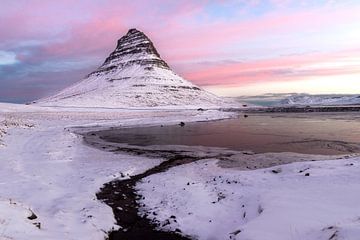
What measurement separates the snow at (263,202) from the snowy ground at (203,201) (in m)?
0.03

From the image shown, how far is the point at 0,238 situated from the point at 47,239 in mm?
1503

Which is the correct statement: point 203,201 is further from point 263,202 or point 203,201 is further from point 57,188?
point 57,188

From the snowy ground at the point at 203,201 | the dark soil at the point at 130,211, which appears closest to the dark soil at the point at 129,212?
the dark soil at the point at 130,211

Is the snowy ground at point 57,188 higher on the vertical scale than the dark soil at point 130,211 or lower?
higher

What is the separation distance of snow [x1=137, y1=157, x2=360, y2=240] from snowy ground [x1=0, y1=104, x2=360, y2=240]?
3 cm

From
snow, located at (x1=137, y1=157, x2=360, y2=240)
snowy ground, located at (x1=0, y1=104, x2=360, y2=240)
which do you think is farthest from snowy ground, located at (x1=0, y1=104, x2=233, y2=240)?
snow, located at (x1=137, y1=157, x2=360, y2=240)

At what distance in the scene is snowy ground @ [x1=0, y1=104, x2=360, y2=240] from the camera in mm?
10305

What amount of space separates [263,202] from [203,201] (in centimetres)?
253

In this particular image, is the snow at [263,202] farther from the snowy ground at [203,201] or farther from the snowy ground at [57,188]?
the snowy ground at [57,188]

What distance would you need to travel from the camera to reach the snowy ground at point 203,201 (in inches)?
406

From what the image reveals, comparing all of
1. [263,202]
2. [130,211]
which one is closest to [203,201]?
[263,202]

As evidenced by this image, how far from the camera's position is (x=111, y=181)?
18.5 metres

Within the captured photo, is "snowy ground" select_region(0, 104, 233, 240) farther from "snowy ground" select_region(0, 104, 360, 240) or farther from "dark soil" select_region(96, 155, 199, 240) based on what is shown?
"dark soil" select_region(96, 155, 199, 240)

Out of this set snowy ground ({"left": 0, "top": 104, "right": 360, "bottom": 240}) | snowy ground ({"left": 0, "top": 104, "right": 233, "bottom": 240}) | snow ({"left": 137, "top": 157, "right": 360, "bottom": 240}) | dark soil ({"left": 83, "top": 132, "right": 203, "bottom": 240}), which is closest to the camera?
snow ({"left": 137, "top": 157, "right": 360, "bottom": 240})
